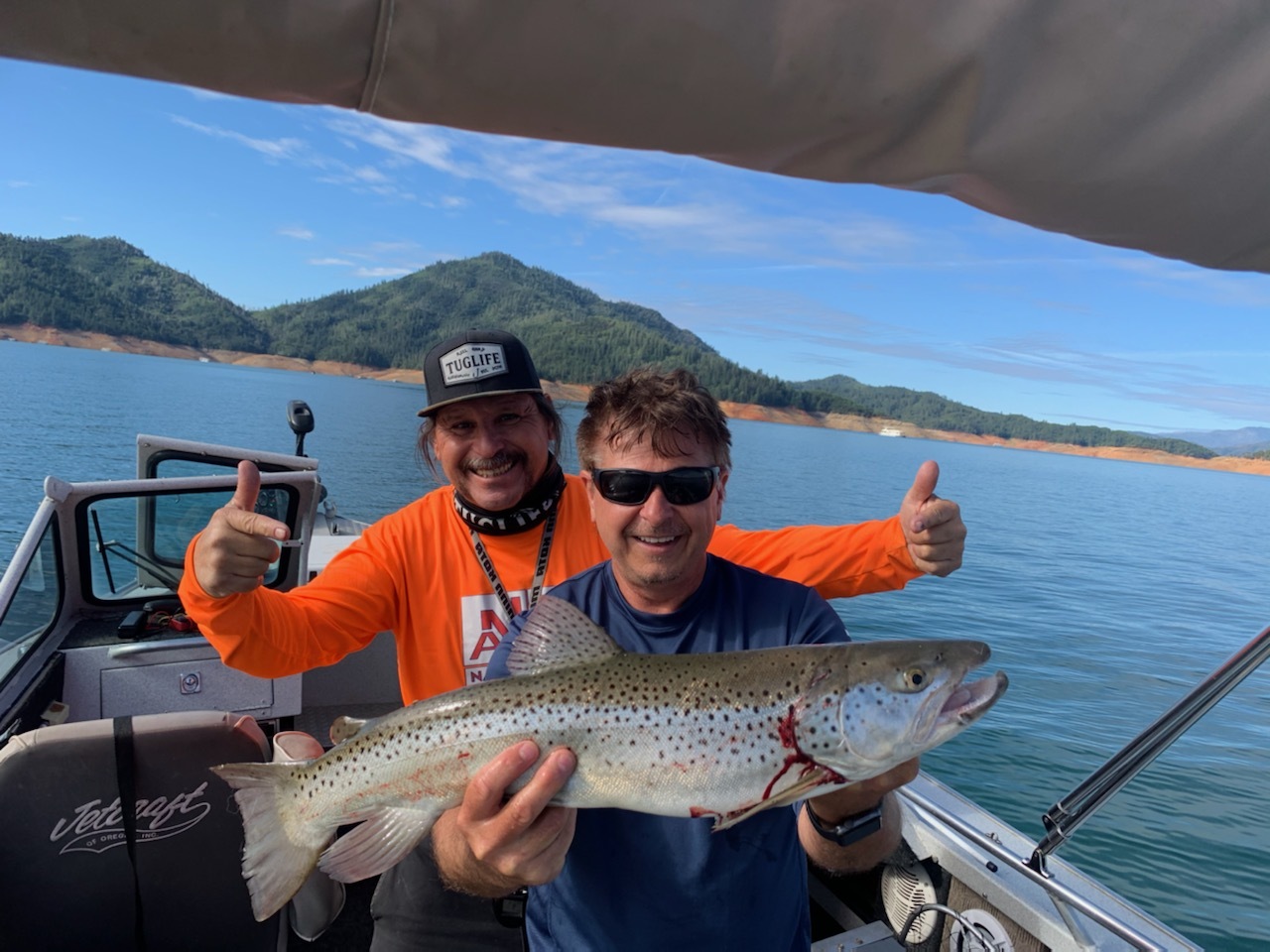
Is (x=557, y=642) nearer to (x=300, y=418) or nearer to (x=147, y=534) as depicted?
(x=147, y=534)

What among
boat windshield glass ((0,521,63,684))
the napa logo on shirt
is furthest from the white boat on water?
boat windshield glass ((0,521,63,684))

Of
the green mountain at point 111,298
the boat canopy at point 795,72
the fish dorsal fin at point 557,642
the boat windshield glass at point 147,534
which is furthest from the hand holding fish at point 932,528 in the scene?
the green mountain at point 111,298

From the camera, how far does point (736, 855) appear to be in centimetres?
236

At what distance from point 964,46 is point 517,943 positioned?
3891 millimetres

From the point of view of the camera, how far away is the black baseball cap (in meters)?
3.64

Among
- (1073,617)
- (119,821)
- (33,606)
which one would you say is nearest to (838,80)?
(119,821)

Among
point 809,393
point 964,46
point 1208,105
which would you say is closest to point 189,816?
point 964,46

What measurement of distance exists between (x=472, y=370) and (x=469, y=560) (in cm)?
94

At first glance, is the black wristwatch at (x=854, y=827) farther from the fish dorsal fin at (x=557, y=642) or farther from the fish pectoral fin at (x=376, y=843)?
the fish pectoral fin at (x=376, y=843)

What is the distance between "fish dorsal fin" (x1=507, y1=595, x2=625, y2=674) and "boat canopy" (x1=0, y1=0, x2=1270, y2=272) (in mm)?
1597

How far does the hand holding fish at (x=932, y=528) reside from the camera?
301 centimetres

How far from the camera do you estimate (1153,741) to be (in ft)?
8.91

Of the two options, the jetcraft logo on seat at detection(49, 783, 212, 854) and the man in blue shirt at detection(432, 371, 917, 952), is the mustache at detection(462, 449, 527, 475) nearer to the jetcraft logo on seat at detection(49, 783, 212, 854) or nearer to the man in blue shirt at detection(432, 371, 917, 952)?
the man in blue shirt at detection(432, 371, 917, 952)

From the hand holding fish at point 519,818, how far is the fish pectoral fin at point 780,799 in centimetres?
47
